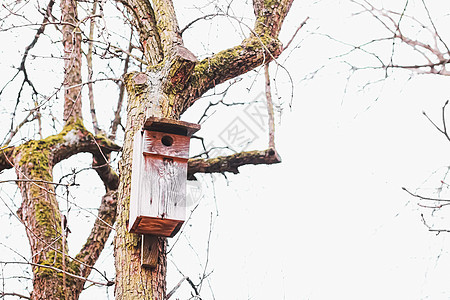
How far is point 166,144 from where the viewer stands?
2980 mm

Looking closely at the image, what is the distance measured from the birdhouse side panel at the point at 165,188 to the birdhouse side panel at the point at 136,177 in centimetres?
4

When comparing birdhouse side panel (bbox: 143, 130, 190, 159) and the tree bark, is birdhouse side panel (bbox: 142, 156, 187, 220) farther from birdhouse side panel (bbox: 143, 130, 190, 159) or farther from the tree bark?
the tree bark

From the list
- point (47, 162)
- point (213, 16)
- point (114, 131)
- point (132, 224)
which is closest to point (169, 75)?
point (213, 16)

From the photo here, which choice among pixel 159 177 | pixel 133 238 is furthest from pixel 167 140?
pixel 133 238

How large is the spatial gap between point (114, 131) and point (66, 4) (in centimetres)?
148

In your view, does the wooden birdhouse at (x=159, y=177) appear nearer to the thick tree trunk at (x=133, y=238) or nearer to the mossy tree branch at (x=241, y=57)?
the thick tree trunk at (x=133, y=238)

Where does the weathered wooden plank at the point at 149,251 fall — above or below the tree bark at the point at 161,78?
below

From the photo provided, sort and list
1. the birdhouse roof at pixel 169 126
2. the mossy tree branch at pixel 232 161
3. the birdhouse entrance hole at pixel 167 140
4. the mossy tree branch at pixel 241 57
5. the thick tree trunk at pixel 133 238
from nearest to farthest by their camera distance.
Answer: the thick tree trunk at pixel 133 238 → the birdhouse roof at pixel 169 126 → the birdhouse entrance hole at pixel 167 140 → the mossy tree branch at pixel 241 57 → the mossy tree branch at pixel 232 161

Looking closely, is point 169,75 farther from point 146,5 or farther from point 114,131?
point 114,131

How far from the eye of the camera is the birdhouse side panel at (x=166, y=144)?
2885 mm

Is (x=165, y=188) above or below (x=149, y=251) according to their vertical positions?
above

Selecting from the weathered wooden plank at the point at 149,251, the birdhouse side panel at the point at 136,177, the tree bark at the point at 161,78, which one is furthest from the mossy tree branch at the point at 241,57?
the weathered wooden plank at the point at 149,251

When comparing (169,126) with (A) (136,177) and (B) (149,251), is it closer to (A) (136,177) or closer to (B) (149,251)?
(A) (136,177)

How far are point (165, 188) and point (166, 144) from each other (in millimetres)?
256
